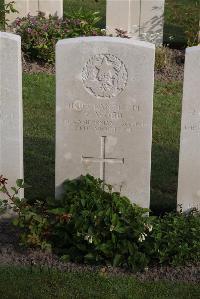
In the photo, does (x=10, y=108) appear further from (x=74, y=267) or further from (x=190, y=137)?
(x=190, y=137)

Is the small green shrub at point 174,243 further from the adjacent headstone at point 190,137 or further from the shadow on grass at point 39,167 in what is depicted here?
the shadow on grass at point 39,167

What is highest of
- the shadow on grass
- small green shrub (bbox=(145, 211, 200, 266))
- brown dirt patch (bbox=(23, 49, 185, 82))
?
brown dirt patch (bbox=(23, 49, 185, 82))

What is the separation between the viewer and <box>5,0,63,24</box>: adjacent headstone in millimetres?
12055

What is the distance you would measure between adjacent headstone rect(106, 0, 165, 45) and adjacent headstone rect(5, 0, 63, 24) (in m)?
0.86

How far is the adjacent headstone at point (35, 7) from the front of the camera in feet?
39.5

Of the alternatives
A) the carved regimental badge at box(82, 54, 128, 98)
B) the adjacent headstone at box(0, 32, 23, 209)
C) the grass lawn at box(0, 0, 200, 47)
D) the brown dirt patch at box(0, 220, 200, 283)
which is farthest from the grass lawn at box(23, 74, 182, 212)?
the grass lawn at box(0, 0, 200, 47)

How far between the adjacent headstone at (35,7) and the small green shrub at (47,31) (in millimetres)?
231

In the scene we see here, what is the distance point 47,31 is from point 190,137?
17.8 feet

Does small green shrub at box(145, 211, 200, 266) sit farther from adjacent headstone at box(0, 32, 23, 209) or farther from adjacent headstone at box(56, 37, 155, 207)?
adjacent headstone at box(0, 32, 23, 209)

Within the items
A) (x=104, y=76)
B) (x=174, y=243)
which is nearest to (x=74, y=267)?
(x=174, y=243)

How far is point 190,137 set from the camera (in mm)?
6355

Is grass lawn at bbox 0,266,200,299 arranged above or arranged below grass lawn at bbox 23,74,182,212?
below

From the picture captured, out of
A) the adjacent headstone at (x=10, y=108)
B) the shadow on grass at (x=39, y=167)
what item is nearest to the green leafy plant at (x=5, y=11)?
the shadow on grass at (x=39, y=167)

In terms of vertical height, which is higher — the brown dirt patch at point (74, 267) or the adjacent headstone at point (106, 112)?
the adjacent headstone at point (106, 112)
